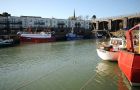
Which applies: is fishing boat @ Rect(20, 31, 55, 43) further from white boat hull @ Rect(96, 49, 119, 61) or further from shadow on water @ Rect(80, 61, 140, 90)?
shadow on water @ Rect(80, 61, 140, 90)

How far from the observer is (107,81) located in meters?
19.5

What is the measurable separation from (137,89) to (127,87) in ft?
4.09

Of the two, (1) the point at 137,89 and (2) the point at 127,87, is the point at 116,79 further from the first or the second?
(1) the point at 137,89

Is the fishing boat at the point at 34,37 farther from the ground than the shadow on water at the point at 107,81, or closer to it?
farther from the ground

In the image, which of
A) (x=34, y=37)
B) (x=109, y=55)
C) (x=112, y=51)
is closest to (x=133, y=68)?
(x=112, y=51)

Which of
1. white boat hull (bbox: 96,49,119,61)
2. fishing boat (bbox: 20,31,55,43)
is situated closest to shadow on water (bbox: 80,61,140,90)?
white boat hull (bbox: 96,49,119,61)

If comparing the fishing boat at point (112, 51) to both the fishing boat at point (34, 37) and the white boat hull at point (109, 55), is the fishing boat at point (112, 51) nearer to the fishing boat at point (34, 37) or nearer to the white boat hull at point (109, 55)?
the white boat hull at point (109, 55)

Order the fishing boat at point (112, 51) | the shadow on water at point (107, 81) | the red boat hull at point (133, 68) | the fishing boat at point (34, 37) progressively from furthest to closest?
the fishing boat at point (34, 37) < the fishing boat at point (112, 51) < the shadow on water at point (107, 81) < the red boat hull at point (133, 68)

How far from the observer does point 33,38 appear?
7806 cm

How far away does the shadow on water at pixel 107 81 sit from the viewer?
17.6 m

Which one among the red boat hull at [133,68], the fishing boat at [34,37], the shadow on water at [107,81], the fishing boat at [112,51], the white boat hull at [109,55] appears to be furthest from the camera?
the fishing boat at [34,37]

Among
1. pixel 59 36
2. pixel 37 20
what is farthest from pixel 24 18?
pixel 59 36

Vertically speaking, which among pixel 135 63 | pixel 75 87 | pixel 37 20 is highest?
pixel 37 20

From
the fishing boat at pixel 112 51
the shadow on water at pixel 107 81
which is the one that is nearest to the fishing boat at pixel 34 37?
the fishing boat at pixel 112 51
